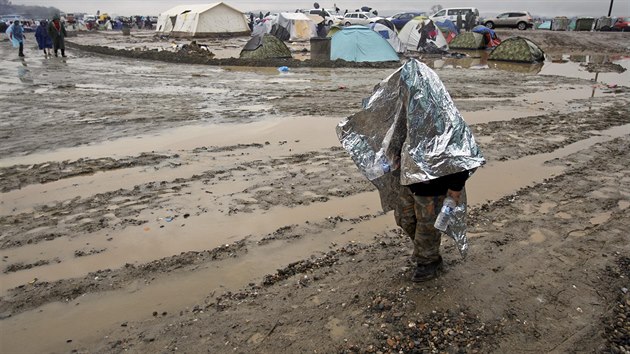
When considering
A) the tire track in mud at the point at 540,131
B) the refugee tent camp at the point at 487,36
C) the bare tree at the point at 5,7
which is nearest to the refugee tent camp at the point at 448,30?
the refugee tent camp at the point at 487,36

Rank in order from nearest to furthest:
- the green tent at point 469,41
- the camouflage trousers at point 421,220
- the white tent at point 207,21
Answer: the camouflage trousers at point 421,220 → the green tent at point 469,41 → the white tent at point 207,21

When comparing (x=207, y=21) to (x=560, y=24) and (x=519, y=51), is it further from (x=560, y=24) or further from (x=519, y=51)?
(x=560, y=24)

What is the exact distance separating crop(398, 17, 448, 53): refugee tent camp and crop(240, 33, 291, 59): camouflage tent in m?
8.31

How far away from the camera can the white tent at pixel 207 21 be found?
35.8m

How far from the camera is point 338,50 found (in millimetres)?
19953

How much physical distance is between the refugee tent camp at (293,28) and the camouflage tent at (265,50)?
12.1 meters

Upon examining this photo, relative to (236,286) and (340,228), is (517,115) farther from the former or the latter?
(236,286)

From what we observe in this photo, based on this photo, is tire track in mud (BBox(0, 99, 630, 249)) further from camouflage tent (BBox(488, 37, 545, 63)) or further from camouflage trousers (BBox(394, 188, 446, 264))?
camouflage tent (BBox(488, 37, 545, 63))

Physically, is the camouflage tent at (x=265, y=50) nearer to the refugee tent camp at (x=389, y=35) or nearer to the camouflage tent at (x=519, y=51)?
the refugee tent camp at (x=389, y=35)

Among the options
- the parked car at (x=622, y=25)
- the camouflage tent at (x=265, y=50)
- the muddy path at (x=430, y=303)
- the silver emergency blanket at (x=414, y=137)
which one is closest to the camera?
the muddy path at (x=430, y=303)

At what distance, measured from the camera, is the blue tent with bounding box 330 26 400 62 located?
1981cm

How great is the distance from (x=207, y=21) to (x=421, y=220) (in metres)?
36.8

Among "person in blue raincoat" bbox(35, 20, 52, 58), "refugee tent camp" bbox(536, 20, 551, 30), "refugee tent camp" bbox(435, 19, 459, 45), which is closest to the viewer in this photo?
"person in blue raincoat" bbox(35, 20, 52, 58)

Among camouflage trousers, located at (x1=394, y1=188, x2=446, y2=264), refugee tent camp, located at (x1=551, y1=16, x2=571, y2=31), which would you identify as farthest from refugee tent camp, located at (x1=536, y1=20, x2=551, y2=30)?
camouflage trousers, located at (x1=394, y1=188, x2=446, y2=264)
